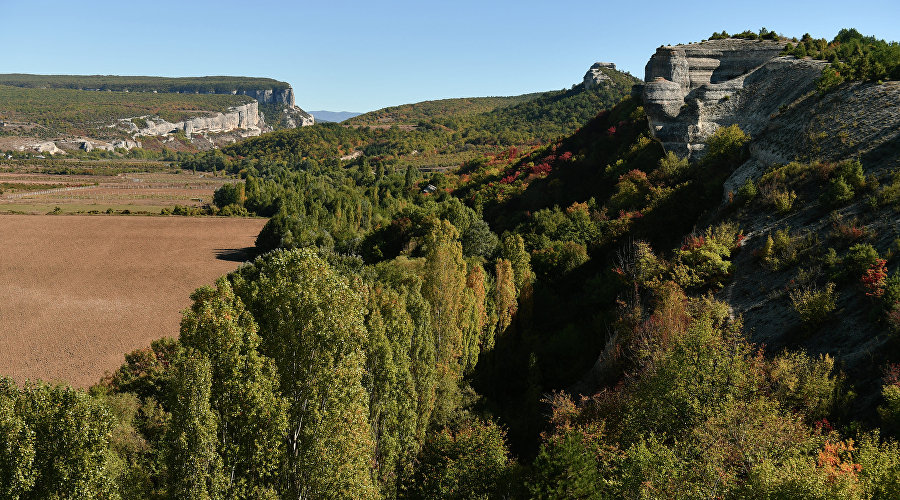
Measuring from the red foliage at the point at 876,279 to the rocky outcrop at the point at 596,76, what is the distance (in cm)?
14148

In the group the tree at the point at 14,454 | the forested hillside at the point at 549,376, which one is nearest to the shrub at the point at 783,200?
the forested hillside at the point at 549,376

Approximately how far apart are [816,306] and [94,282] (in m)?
62.1

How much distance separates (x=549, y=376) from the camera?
2712 centimetres

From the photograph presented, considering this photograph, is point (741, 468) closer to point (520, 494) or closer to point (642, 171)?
point (520, 494)

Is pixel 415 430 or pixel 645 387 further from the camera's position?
pixel 415 430

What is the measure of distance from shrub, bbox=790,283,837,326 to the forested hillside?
0.23ft

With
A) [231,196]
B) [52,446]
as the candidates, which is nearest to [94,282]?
[52,446]

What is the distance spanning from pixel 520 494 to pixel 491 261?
27.7 metres

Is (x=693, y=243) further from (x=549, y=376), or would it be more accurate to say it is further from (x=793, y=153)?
(x=549, y=376)

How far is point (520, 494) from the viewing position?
1502cm

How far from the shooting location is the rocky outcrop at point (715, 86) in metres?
39.6

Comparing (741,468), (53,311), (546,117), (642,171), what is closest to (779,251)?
(741,468)

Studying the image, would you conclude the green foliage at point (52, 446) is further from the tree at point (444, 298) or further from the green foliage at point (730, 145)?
the green foliage at point (730, 145)

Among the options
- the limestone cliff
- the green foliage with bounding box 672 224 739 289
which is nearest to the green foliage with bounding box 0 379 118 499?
the limestone cliff
